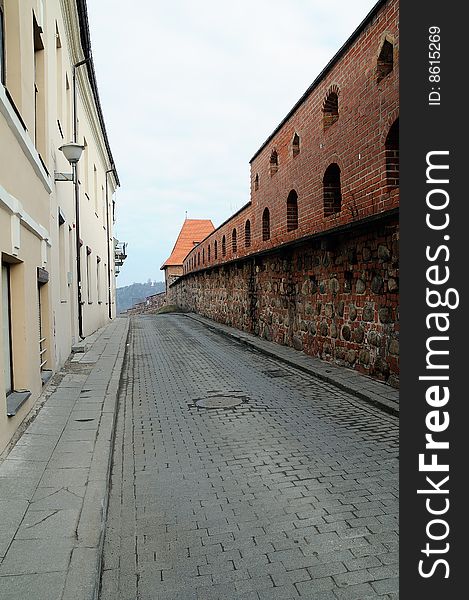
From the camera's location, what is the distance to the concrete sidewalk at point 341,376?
21.5 ft

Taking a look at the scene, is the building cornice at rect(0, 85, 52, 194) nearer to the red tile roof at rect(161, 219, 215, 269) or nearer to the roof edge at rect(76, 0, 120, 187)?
the roof edge at rect(76, 0, 120, 187)

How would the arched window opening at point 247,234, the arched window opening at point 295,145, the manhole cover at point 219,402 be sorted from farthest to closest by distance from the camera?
the arched window opening at point 247,234
the arched window opening at point 295,145
the manhole cover at point 219,402

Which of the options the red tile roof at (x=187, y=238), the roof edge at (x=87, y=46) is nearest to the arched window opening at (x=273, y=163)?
the roof edge at (x=87, y=46)

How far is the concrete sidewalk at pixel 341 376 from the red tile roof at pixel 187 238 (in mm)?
36732

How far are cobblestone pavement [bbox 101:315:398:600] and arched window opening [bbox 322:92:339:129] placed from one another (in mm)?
5116

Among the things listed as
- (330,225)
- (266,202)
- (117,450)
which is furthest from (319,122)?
(117,450)

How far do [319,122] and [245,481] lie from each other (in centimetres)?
755

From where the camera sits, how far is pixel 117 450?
5.19m

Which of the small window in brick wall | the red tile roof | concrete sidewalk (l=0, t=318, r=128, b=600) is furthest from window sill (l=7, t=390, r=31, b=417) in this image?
the red tile roof

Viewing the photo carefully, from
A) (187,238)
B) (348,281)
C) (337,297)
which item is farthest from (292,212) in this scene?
(187,238)

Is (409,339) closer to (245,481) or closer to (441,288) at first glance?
(441,288)

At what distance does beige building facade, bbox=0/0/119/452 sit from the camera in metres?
5.06

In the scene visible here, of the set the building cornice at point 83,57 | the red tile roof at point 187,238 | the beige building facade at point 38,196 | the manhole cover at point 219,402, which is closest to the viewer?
the beige building facade at point 38,196

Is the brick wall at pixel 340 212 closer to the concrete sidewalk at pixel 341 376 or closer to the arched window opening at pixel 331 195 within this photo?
the arched window opening at pixel 331 195
